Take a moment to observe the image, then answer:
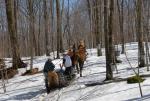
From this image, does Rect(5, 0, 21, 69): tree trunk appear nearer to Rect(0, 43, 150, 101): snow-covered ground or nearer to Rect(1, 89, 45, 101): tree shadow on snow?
Rect(0, 43, 150, 101): snow-covered ground

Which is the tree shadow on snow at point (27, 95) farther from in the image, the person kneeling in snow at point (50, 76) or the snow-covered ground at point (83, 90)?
the person kneeling in snow at point (50, 76)

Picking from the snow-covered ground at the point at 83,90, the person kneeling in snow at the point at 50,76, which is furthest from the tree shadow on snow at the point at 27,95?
the person kneeling in snow at the point at 50,76

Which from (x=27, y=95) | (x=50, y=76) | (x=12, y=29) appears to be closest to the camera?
(x=27, y=95)

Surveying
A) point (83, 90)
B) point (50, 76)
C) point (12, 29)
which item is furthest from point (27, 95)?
point (12, 29)

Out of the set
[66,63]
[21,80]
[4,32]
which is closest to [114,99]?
[66,63]

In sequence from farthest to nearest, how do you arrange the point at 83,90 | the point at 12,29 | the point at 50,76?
the point at 12,29, the point at 50,76, the point at 83,90

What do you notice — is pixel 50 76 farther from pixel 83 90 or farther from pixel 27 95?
pixel 83 90

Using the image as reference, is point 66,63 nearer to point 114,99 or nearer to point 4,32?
point 114,99

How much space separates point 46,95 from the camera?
712 inches

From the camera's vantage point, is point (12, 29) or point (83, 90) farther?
point (12, 29)

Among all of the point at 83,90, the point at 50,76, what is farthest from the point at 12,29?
the point at 83,90

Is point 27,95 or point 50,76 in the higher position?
point 50,76

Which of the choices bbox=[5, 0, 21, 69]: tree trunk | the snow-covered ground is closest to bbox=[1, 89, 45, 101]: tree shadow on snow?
the snow-covered ground

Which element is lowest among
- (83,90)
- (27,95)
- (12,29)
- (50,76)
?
(27,95)
